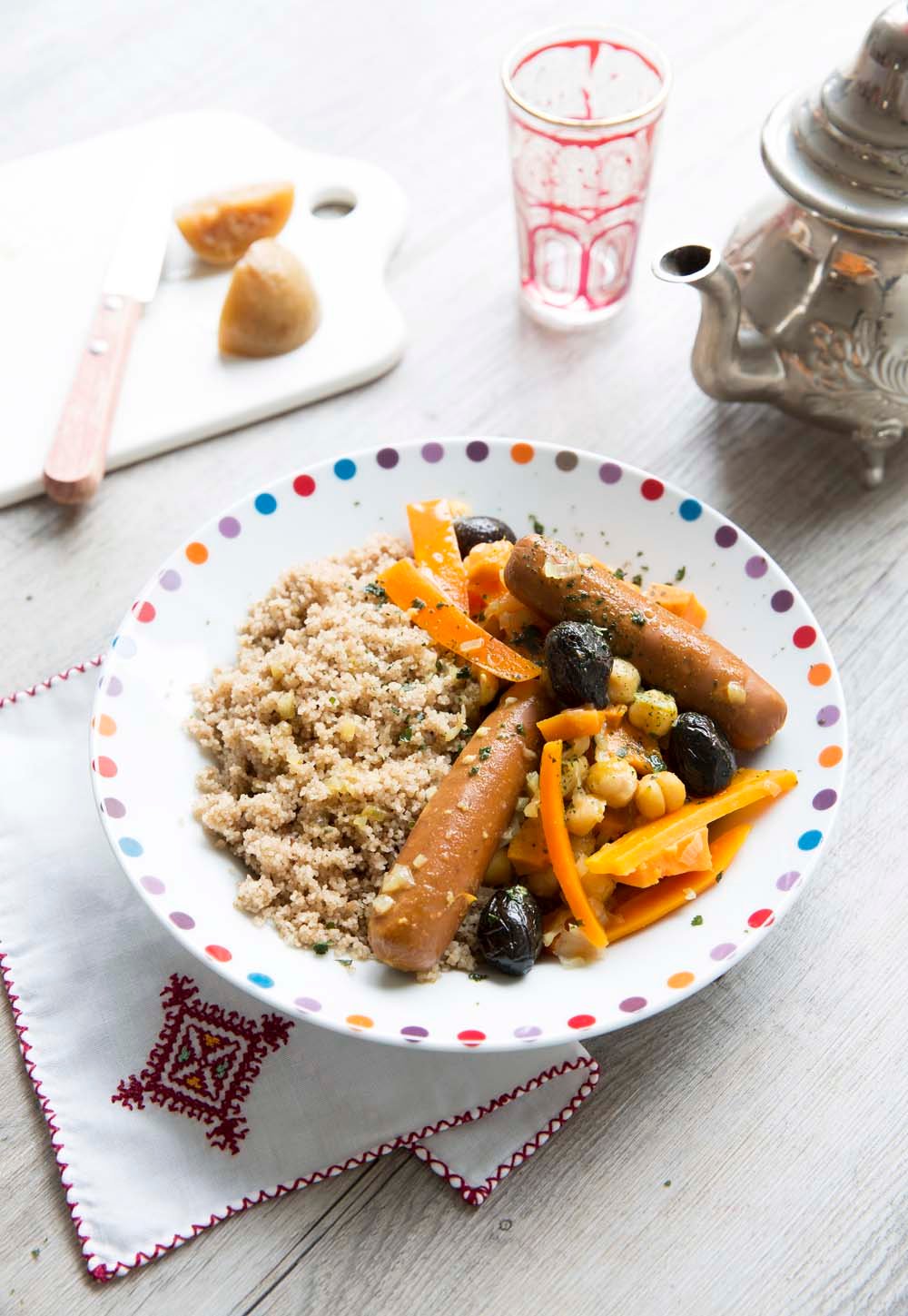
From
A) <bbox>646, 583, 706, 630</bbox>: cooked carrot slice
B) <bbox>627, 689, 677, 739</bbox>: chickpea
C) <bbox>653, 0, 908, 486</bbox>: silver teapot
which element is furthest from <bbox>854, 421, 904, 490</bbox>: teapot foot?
<bbox>627, 689, 677, 739</bbox>: chickpea

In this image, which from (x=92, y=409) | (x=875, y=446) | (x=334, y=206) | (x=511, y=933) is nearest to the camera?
(x=511, y=933)

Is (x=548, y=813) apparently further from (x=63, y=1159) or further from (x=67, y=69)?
(x=67, y=69)

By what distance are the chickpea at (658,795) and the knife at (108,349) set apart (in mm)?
1329

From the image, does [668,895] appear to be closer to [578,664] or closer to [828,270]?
[578,664]

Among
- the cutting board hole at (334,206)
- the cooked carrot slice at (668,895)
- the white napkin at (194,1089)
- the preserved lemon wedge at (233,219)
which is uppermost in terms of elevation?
the preserved lemon wedge at (233,219)

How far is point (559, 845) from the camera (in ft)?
5.13

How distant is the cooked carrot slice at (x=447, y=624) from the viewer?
5.75 ft

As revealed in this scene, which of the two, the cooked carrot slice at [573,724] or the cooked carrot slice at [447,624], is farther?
the cooked carrot slice at [447,624]

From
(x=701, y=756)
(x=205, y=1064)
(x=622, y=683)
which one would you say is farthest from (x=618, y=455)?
(x=205, y=1064)

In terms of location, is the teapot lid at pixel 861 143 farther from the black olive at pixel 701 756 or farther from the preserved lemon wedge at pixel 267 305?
the preserved lemon wedge at pixel 267 305

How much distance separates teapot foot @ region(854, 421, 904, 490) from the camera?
86.3 inches

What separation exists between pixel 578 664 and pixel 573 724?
89 mm

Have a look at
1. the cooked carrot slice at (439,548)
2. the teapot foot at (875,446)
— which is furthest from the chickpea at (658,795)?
the teapot foot at (875,446)

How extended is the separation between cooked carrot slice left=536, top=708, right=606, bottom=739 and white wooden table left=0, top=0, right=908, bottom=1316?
0.47m
